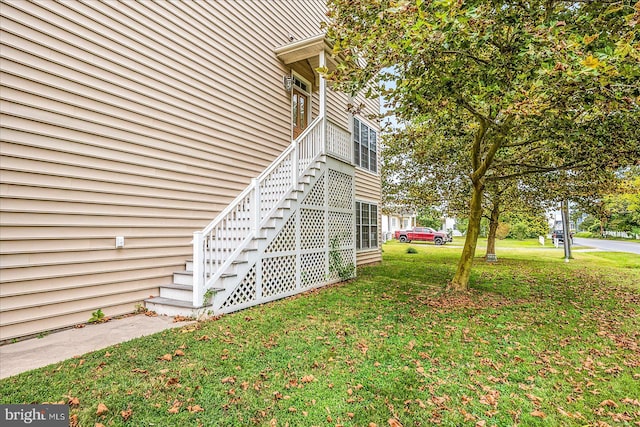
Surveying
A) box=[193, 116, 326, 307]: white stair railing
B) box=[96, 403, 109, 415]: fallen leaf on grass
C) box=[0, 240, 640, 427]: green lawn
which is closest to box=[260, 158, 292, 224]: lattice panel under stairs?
box=[193, 116, 326, 307]: white stair railing

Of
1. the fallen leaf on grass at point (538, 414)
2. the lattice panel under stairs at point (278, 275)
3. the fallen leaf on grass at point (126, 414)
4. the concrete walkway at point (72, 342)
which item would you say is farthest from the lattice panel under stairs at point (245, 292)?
the fallen leaf on grass at point (538, 414)

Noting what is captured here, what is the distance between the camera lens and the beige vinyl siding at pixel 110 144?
3537 millimetres

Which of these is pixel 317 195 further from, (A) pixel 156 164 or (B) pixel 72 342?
(B) pixel 72 342

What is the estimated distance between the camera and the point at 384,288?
6.93 m

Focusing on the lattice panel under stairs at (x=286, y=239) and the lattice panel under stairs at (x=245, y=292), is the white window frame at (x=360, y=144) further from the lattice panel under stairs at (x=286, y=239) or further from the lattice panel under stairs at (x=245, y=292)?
the lattice panel under stairs at (x=245, y=292)

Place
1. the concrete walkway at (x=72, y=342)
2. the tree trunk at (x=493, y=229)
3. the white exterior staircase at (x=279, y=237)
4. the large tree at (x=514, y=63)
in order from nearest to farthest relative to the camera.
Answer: the concrete walkway at (x=72, y=342) < the large tree at (x=514, y=63) < the white exterior staircase at (x=279, y=237) < the tree trunk at (x=493, y=229)

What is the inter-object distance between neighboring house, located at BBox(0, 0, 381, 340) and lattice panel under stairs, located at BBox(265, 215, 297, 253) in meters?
0.03

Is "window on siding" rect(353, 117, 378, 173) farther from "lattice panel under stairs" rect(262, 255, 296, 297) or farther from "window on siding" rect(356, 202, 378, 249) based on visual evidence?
"lattice panel under stairs" rect(262, 255, 296, 297)

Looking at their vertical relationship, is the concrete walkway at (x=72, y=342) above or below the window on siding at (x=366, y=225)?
below

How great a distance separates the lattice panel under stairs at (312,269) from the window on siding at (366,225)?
3.41m

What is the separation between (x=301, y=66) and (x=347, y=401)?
25.9 feet

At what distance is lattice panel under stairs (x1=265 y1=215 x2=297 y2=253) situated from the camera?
562cm

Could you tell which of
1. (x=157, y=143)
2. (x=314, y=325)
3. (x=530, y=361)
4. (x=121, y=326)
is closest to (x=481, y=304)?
(x=530, y=361)

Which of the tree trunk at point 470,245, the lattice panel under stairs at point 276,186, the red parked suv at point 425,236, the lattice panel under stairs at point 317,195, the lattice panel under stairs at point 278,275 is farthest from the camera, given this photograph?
the red parked suv at point 425,236
